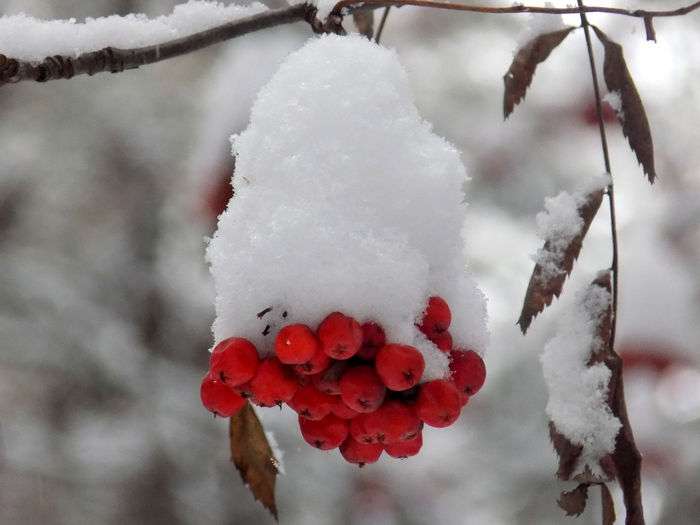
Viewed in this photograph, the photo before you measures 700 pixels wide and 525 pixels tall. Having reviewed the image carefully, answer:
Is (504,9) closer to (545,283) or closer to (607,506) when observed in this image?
(545,283)

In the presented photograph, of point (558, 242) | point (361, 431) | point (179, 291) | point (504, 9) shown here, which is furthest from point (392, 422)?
point (179, 291)

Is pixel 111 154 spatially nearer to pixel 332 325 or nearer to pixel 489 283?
pixel 489 283

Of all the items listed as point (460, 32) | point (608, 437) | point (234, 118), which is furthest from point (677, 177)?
point (608, 437)

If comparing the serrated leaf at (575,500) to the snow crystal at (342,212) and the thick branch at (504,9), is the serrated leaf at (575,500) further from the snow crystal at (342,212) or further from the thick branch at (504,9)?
the thick branch at (504,9)

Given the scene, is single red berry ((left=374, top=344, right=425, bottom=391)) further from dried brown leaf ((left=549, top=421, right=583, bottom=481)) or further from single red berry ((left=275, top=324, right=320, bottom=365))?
dried brown leaf ((left=549, top=421, right=583, bottom=481))

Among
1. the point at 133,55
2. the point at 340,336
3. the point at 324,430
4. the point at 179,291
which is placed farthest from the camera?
the point at 179,291

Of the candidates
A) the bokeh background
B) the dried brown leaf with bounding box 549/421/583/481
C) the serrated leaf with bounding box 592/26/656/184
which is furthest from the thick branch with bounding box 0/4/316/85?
the bokeh background

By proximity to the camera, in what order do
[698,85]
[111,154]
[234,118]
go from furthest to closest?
[111,154], [698,85], [234,118]
